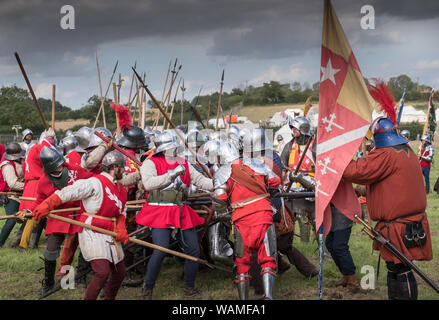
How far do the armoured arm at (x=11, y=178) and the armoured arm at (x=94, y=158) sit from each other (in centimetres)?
266

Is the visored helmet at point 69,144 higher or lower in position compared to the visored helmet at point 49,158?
higher

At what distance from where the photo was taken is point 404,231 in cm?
444

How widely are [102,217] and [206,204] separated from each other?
62.2 inches

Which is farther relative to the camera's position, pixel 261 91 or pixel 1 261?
pixel 261 91

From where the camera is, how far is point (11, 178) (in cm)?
800

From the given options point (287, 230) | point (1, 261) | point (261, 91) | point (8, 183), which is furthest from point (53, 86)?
point (261, 91)

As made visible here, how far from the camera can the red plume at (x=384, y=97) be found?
460cm

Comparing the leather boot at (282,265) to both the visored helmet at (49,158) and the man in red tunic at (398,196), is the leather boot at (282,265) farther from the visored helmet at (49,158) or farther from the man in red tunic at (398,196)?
the visored helmet at (49,158)

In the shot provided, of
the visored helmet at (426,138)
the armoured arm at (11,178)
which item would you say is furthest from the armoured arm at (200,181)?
the visored helmet at (426,138)

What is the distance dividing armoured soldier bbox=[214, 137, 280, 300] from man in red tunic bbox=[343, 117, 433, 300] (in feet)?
2.92

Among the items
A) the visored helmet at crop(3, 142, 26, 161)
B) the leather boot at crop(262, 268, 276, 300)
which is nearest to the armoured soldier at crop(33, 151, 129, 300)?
the leather boot at crop(262, 268, 276, 300)

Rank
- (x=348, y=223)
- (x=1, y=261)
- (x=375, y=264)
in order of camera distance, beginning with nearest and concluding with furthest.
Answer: (x=348, y=223) → (x=375, y=264) → (x=1, y=261)
